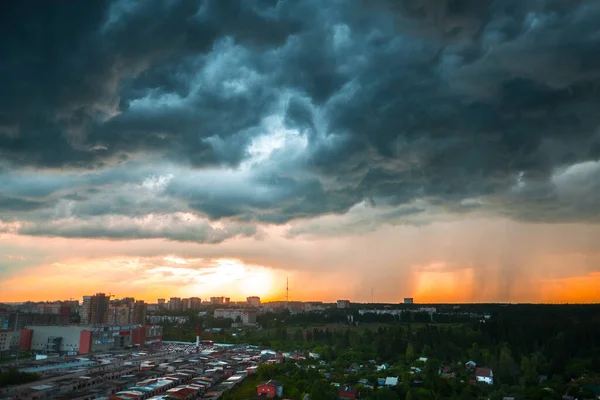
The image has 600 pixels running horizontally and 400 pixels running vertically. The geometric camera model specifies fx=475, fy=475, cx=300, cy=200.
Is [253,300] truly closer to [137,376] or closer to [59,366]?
[59,366]

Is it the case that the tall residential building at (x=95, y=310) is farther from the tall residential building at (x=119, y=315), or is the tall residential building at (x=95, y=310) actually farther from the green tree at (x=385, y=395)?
the green tree at (x=385, y=395)

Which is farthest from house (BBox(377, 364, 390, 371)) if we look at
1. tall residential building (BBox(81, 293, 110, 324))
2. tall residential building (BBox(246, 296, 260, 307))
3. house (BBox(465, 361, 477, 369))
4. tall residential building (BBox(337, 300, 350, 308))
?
tall residential building (BBox(246, 296, 260, 307))

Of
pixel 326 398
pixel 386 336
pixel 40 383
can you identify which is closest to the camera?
pixel 326 398

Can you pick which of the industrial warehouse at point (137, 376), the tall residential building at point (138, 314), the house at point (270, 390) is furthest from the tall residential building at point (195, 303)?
the house at point (270, 390)

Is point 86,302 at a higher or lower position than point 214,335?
higher

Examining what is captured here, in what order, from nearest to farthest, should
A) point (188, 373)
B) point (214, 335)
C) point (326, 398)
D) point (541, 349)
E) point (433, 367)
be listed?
point (326, 398) < point (433, 367) < point (188, 373) < point (541, 349) < point (214, 335)

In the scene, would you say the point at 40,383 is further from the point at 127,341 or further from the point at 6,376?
the point at 127,341

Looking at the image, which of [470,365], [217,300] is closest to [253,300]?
[217,300]

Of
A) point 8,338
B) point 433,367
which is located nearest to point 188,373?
point 433,367
